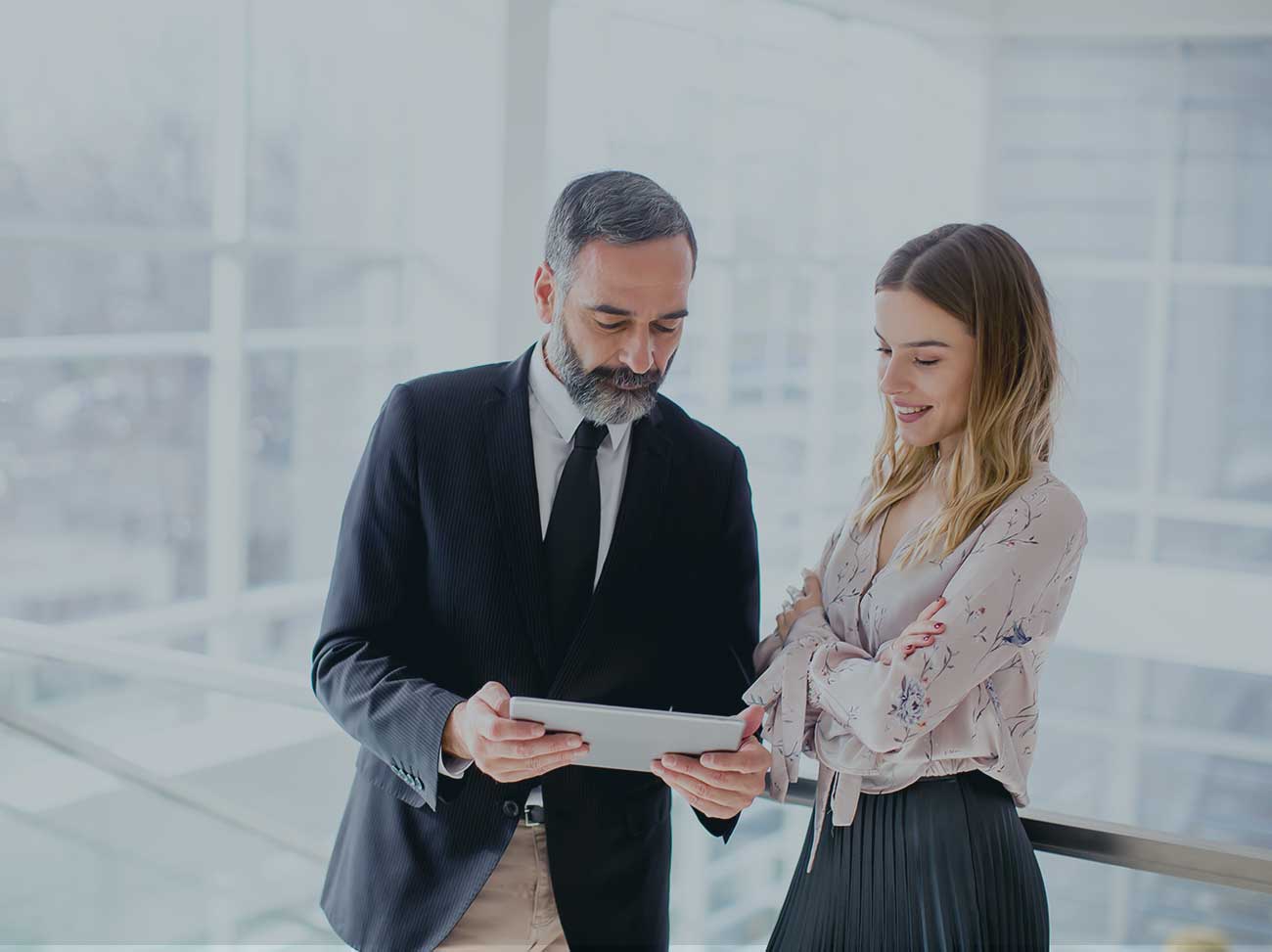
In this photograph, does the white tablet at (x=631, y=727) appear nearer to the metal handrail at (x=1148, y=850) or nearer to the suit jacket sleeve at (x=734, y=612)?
the suit jacket sleeve at (x=734, y=612)

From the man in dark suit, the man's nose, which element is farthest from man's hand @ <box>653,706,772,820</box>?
the man's nose

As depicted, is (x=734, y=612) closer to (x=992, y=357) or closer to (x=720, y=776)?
(x=720, y=776)

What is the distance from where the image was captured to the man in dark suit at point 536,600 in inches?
65.0

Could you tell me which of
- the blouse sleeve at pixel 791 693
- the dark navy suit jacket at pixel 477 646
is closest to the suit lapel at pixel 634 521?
the dark navy suit jacket at pixel 477 646

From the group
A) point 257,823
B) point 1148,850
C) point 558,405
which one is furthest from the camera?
point 257,823

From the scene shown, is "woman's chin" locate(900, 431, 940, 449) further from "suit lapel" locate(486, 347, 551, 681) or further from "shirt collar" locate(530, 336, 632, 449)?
"suit lapel" locate(486, 347, 551, 681)

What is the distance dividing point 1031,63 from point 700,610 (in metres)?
8.50

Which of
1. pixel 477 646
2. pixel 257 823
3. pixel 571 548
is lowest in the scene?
pixel 257 823

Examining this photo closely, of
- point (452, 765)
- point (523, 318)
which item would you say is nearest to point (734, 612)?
point (452, 765)

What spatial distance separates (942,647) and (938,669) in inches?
1.1

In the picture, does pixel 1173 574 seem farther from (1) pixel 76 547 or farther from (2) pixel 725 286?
(1) pixel 76 547

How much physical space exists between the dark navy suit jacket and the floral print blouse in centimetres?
16

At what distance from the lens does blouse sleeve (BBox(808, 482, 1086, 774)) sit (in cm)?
146

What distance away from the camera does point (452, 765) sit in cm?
160
